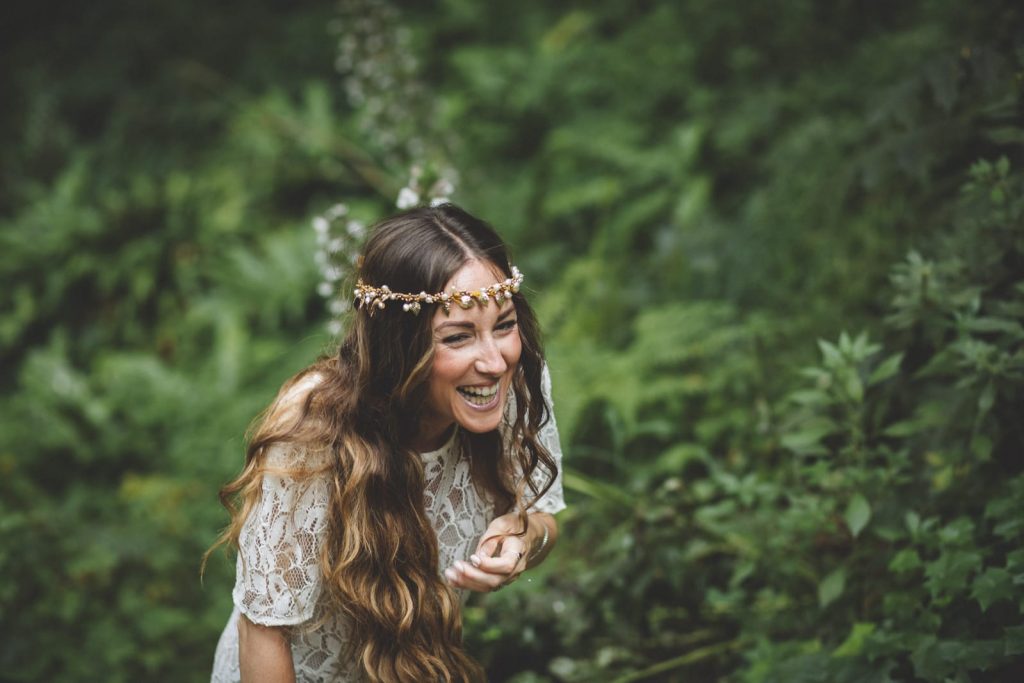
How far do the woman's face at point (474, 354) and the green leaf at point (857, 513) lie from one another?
115 centimetres

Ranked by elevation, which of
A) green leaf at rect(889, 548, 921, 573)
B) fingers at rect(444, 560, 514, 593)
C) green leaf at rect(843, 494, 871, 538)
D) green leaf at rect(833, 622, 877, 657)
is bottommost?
green leaf at rect(833, 622, 877, 657)

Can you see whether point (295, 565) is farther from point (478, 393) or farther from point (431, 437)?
point (478, 393)

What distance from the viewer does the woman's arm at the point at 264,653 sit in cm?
207

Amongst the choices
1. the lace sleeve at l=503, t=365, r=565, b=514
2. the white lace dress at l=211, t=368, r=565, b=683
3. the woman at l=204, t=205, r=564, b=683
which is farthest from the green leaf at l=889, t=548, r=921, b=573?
the white lace dress at l=211, t=368, r=565, b=683

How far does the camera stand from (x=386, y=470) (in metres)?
2.13

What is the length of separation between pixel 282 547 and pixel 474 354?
0.67 m

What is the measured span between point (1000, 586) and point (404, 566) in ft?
5.10

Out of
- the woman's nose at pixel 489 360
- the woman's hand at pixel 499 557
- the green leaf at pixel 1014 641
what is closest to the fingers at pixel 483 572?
the woman's hand at pixel 499 557

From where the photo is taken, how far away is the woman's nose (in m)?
2.03

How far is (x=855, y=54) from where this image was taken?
5.55 metres

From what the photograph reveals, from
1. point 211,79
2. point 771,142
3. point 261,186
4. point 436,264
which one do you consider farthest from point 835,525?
point 211,79

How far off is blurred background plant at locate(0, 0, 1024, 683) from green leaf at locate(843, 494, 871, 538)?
0.04 ft

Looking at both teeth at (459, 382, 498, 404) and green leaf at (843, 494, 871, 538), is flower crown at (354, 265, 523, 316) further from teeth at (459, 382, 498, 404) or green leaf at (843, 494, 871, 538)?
green leaf at (843, 494, 871, 538)

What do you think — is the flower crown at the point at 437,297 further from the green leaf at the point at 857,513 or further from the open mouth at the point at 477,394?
the green leaf at the point at 857,513
